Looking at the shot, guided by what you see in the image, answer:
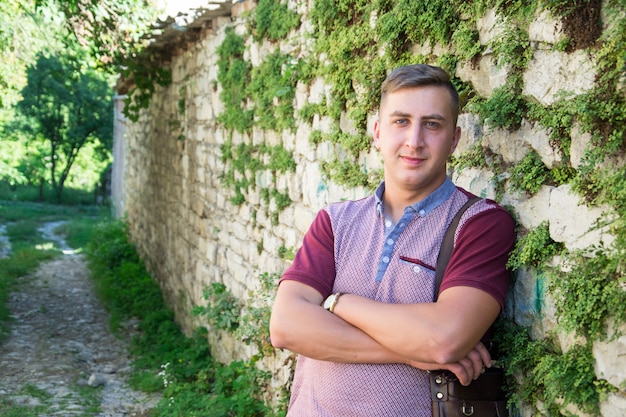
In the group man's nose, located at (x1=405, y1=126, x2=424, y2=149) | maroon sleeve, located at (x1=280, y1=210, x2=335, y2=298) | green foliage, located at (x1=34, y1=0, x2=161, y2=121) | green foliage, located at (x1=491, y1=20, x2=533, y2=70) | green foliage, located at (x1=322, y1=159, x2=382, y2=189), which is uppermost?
green foliage, located at (x1=34, y1=0, x2=161, y2=121)

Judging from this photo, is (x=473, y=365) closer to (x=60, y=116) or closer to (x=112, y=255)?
(x=112, y=255)

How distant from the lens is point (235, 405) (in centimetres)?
479

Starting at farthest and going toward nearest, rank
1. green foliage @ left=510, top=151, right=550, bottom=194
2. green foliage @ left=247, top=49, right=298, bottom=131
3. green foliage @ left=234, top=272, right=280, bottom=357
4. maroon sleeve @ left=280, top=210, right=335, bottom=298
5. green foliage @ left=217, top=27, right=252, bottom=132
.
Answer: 1. green foliage @ left=217, top=27, right=252, bottom=132
2. green foliage @ left=234, top=272, right=280, bottom=357
3. green foliage @ left=247, top=49, right=298, bottom=131
4. maroon sleeve @ left=280, top=210, right=335, bottom=298
5. green foliage @ left=510, top=151, right=550, bottom=194

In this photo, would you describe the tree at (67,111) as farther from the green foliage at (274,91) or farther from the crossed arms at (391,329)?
A: the crossed arms at (391,329)

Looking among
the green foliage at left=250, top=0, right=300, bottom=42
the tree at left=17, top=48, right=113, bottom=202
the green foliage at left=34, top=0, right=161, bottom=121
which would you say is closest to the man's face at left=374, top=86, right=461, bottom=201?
the green foliage at left=250, top=0, right=300, bottom=42

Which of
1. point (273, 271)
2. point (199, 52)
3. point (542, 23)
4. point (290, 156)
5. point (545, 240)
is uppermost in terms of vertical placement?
point (199, 52)

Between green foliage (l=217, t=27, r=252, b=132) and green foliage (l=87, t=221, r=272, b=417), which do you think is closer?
green foliage (l=87, t=221, r=272, b=417)

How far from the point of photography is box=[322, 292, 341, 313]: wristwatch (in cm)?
229

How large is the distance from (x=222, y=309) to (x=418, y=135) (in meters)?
3.87

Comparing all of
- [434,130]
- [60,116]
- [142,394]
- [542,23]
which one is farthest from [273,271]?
[60,116]

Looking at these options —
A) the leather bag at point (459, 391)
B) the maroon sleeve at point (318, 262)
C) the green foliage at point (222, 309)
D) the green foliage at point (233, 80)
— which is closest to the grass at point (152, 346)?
the green foliage at point (222, 309)

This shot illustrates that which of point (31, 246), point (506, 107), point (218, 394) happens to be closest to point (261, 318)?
point (218, 394)

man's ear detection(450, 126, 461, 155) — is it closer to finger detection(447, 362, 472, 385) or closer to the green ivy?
the green ivy

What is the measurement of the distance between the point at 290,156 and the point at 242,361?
1.67 metres
